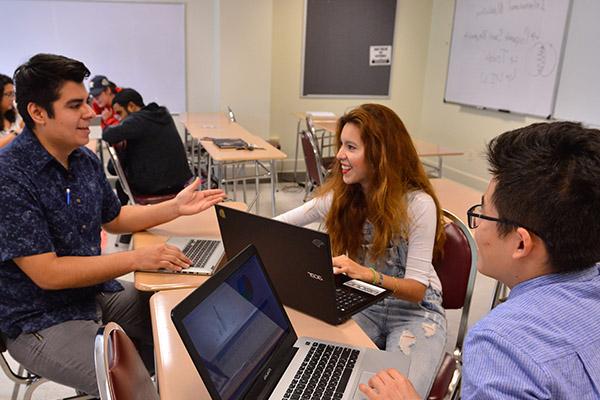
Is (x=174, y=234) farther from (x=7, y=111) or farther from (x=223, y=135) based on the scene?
(x=223, y=135)

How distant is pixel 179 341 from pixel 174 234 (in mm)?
785

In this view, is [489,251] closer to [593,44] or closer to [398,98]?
[593,44]

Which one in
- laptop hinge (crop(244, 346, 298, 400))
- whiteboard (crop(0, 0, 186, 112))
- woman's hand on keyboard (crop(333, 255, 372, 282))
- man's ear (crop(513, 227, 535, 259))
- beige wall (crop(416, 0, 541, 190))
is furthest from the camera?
beige wall (crop(416, 0, 541, 190))

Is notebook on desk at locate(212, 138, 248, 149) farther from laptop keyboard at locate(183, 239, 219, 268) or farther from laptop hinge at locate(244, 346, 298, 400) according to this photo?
laptop hinge at locate(244, 346, 298, 400)

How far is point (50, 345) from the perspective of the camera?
1.43m

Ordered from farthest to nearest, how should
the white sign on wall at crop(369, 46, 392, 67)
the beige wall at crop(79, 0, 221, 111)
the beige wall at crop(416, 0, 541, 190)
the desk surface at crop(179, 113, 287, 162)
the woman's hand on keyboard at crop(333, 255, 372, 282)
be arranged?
the white sign on wall at crop(369, 46, 392, 67) < the beige wall at crop(79, 0, 221, 111) < the beige wall at crop(416, 0, 541, 190) < the desk surface at crop(179, 113, 287, 162) < the woman's hand on keyboard at crop(333, 255, 372, 282)

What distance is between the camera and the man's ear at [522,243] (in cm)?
83

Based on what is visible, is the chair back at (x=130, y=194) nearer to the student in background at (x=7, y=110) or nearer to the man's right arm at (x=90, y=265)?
the student in background at (x=7, y=110)

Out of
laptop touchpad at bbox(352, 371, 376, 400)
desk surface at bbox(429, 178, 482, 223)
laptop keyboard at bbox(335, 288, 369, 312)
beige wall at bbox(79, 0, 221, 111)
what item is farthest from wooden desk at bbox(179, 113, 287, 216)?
laptop touchpad at bbox(352, 371, 376, 400)

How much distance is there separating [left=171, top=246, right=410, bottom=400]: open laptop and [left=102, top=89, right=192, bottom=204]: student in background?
A: 2.47 meters

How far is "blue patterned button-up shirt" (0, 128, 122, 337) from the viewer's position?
1415 mm

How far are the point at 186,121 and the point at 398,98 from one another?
279 cm

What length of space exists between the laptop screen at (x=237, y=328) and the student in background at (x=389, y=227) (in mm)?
425

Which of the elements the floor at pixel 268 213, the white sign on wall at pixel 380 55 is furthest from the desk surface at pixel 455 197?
the white sign on wall at pixel 380 55
